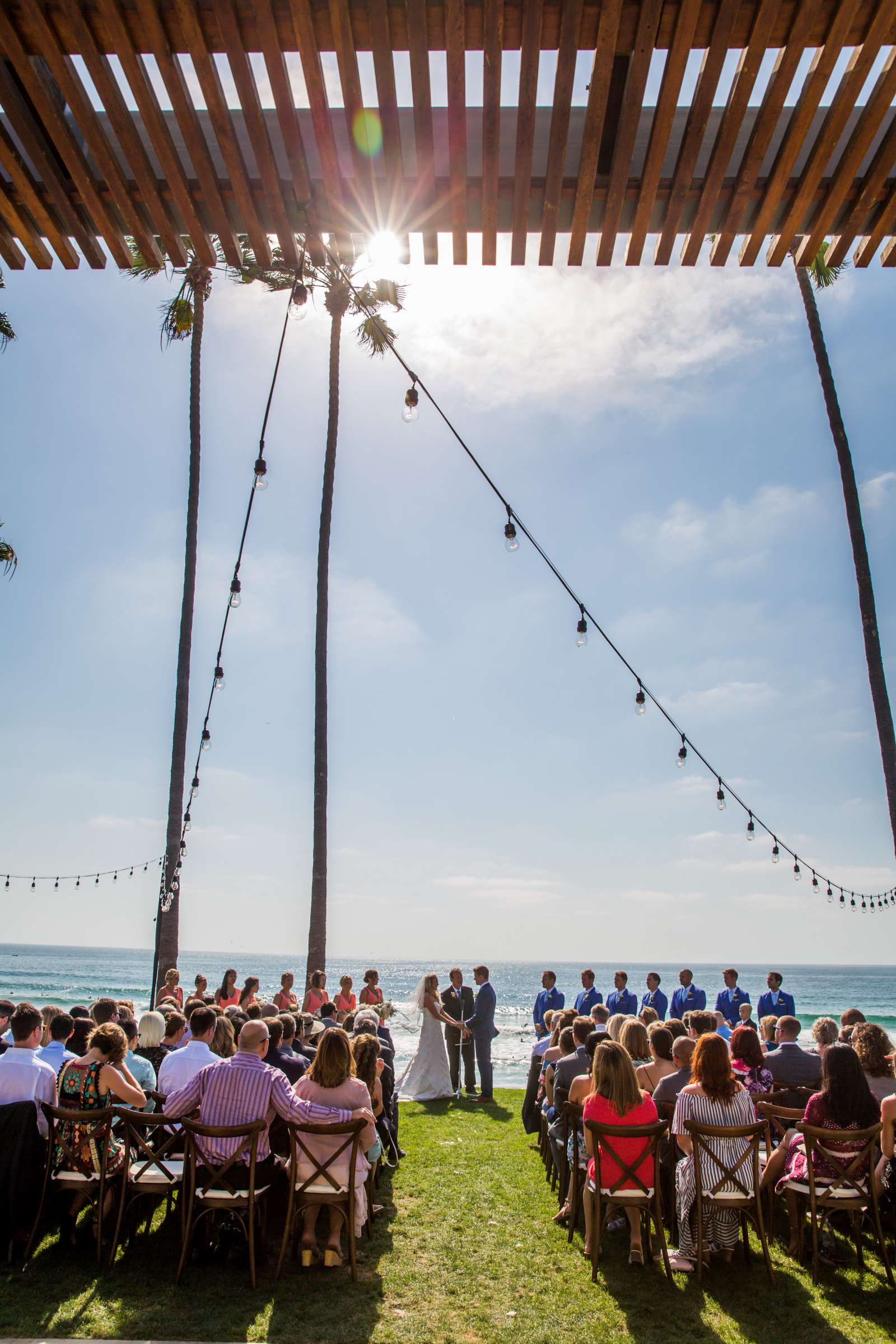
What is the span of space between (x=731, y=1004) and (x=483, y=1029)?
142 inches

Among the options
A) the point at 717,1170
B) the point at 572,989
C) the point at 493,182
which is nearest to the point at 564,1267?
the point at 717,1170

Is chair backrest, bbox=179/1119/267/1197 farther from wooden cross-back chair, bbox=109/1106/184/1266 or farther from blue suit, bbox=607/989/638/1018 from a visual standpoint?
blue suit, bbox=607/989/638/1018

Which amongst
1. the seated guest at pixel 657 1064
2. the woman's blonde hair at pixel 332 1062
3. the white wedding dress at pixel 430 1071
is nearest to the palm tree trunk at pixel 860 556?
the seated guest at pixel 657 1064

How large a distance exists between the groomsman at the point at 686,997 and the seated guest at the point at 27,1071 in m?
9.23

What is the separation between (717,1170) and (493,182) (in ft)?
18.6

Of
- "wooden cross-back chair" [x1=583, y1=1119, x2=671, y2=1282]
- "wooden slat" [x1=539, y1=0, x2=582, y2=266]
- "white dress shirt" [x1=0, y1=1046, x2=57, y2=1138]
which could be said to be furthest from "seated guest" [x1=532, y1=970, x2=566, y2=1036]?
"wooden slat" [x1=539, y1=0, x2=582, y2=266]

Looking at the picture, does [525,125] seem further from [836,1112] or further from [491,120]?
[836,1112]

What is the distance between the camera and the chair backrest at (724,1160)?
17.1ft

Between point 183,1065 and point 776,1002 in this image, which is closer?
point 183,1065

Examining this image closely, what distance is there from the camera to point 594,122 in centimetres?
241

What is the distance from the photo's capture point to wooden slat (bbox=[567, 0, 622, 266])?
218 centimetres

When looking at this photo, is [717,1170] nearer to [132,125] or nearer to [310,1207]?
[310,1207]

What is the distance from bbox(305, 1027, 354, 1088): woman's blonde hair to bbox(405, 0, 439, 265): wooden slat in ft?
15.8

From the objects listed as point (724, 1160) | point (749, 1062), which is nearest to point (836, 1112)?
point (724, 1160)
